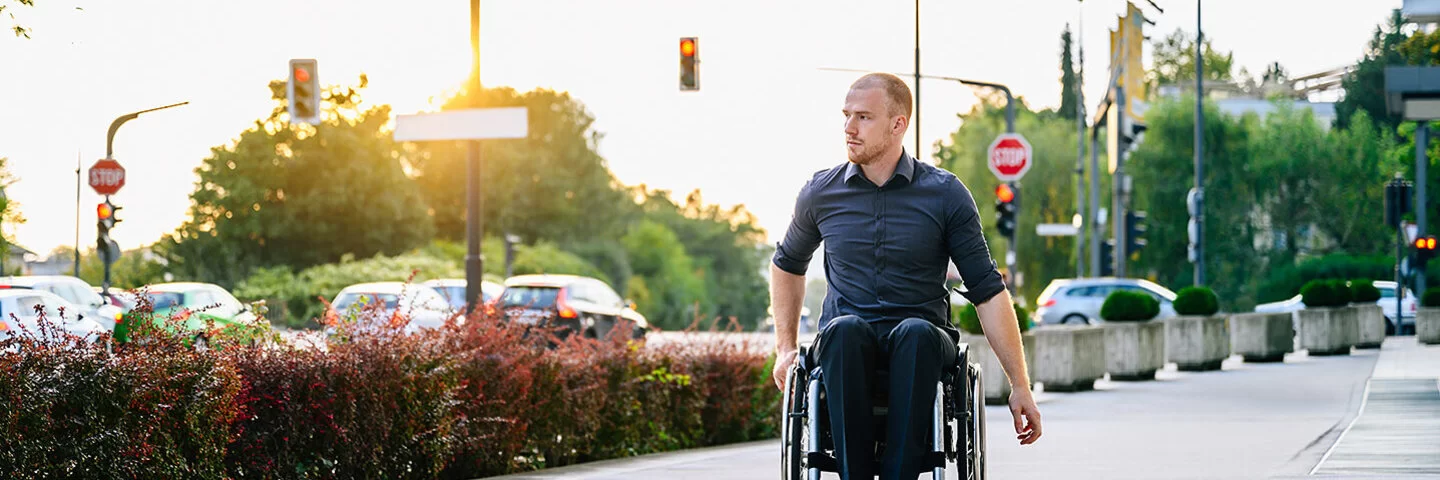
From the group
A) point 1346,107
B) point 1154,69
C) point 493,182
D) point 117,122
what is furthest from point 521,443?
point 1154,69

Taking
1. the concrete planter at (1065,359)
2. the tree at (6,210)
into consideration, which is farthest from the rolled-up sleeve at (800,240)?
the concrete planter at (1065,359)

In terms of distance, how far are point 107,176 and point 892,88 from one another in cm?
3633

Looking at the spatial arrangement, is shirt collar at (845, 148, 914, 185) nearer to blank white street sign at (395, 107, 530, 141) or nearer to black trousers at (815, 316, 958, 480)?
black trousers at (815, 316, 958, 480)

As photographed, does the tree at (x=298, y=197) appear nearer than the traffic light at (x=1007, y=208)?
No

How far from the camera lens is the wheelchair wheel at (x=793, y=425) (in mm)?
5656

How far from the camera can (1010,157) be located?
34656mm

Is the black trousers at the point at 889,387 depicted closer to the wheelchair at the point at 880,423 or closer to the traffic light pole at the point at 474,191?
the wheelchair at the point at 880,423

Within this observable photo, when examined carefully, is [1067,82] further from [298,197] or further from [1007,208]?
[1007,208]

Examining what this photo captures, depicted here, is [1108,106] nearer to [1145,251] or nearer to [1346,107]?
[1145,251]

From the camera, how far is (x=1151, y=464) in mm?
12102

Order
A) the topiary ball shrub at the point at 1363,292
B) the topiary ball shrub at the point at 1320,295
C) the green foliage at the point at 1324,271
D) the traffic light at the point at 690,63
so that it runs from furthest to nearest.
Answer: the green foliage at the point at 1324,271 → the topiary ball shrub at the point at 1363,292 → the topiary ball shrub at the point at 1320,295 → the traffic light at the point at 690,63

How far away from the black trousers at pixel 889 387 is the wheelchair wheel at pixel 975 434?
0.71ft

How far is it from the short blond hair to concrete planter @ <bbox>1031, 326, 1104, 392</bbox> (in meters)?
16.3

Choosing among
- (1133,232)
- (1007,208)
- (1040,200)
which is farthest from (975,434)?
(1040,200)
